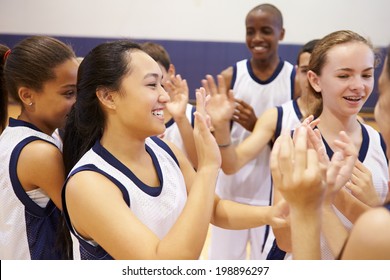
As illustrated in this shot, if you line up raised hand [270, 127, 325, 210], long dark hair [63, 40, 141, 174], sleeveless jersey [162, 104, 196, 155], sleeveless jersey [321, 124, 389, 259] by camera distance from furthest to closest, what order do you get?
1. sleeveless jersey [162, 104, 196, 155]
2. sleeveless jersey [321, 124, 389, 259]
3. long dark hair [63, 40, 141, 174]
4. raised hand [270, 127, 325, 210]

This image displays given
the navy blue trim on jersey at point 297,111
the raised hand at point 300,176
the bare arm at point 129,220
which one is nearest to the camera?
the raised hand at point 300,176

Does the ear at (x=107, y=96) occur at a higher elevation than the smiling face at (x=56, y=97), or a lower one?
higher

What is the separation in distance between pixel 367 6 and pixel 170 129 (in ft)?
16.6

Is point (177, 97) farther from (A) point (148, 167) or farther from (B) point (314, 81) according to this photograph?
(A) point (148, 167)

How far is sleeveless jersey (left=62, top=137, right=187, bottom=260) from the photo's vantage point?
142 centimetres

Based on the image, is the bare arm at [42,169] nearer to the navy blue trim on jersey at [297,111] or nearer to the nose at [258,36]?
the navy blue trim on jersey at [297,111]

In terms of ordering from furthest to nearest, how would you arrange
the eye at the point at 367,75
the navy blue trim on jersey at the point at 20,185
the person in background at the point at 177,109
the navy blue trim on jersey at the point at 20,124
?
the person in background at the point at 177,109, the eye at the point at 367,75, the navy blue trim on jersey at the point at 20,124, the navy blue trim on jersey at the point at 20,185

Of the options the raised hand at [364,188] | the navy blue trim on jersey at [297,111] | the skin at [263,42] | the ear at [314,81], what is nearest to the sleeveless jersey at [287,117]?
the navy blue trim on jersey at [297,111]

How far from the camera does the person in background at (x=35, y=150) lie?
1.61 meters

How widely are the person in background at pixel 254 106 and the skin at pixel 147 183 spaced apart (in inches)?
50.5

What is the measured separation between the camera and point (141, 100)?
1487 mm

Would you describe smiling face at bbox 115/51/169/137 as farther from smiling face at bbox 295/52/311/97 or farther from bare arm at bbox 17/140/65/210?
smiling face at bbox 295/52/311/97

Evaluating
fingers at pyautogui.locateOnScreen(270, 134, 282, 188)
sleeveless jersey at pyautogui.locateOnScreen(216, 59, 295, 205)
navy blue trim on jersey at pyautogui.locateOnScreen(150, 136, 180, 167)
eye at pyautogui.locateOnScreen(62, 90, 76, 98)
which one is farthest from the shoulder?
sleeveless jersey at pyautogui.locateOnScreen(216, 59, 295, 205)

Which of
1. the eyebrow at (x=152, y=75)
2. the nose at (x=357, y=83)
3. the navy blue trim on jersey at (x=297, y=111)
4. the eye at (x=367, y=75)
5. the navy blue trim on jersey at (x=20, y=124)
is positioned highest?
the eye at (x=367, y=75)
